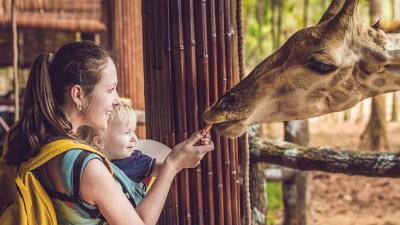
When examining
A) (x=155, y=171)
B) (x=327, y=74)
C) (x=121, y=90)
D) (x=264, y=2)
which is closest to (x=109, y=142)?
(x=155, y=171)

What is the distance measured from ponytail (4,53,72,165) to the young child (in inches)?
11.7

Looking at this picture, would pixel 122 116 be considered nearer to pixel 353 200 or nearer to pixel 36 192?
pixel 36 192

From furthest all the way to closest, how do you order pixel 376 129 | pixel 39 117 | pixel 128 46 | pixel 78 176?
1. pixel 376 129
2. pixel 128 46
3. pixel 39 117
4. pixel 78 176

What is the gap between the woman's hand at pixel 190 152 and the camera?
201 centimetres

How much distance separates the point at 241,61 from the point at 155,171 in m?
0.55

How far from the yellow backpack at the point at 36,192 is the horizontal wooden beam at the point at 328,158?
6.30 ft

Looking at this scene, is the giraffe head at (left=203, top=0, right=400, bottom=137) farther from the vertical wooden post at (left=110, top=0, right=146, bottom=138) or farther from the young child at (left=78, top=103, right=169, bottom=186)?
the vertical wooden post at (left=110, top=0, right=146, bottom=138)

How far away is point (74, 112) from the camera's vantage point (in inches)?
81.0

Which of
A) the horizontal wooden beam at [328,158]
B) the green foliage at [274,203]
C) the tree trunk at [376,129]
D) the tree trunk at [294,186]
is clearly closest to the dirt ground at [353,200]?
the green foliage at [274,203]

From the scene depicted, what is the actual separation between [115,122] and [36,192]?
62cm

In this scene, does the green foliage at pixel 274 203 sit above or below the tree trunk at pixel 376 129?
below

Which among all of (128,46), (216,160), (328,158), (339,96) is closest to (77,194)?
(216,160)

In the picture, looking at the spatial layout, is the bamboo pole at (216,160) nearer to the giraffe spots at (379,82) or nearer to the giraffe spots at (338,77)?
the giraffe spots at (338,77)

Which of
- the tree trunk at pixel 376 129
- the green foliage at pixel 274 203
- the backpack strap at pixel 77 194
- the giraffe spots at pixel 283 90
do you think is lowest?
the green foliage at pixel 274 203
